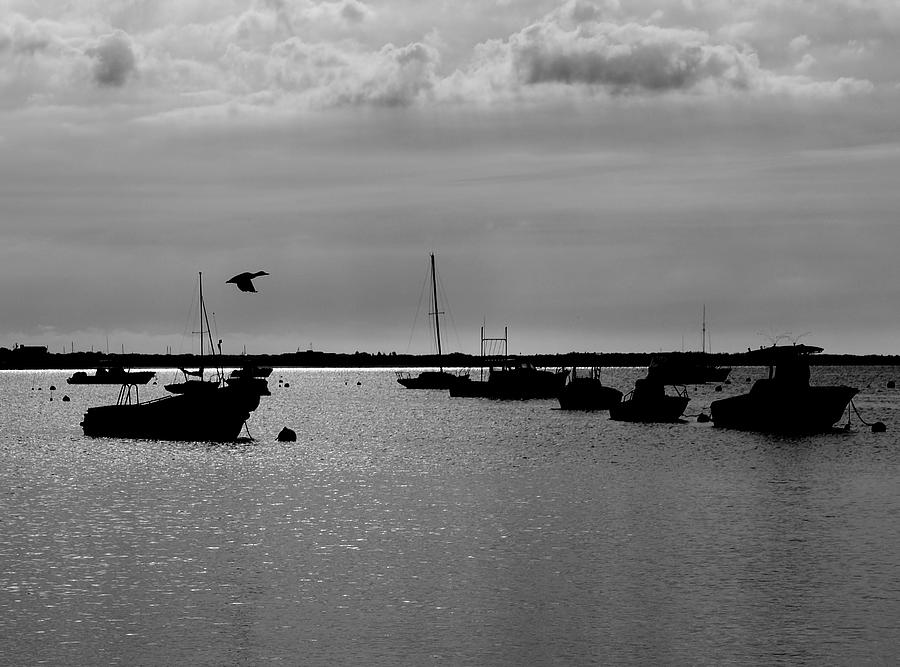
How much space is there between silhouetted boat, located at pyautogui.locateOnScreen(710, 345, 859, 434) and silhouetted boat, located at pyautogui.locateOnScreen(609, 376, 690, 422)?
1290 centimetres

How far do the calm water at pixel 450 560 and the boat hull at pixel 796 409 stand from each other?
17.5 meters

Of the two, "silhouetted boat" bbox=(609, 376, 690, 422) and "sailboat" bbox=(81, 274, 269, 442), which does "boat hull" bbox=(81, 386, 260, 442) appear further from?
"silhouetted boat" bbox=(609, 376, 690, 422)

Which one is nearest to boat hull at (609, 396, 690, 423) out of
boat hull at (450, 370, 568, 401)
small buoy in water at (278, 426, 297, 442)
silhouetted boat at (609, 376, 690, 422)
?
silhouetted boat at (609, 376, 690, 422)

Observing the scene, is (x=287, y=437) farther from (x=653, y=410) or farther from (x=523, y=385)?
(x=523, y=385)

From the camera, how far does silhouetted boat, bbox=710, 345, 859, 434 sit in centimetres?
8044

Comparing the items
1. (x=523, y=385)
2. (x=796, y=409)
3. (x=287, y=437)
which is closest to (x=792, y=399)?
(x=796, y=409)

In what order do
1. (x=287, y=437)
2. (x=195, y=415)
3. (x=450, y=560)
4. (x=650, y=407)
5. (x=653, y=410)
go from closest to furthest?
(x=450, y=560)
(x=195, y=415)
(x=287, y=437)
(x=653, y=410)
(x=650, y=407)

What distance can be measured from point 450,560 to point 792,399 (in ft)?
183

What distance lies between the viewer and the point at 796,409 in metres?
81.2

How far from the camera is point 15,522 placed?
3794cm

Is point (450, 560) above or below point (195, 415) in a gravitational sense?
below

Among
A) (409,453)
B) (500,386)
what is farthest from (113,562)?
(500,386)

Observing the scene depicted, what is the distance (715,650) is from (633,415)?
7839 cm

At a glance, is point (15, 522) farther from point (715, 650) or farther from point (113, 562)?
point (715, 650)
